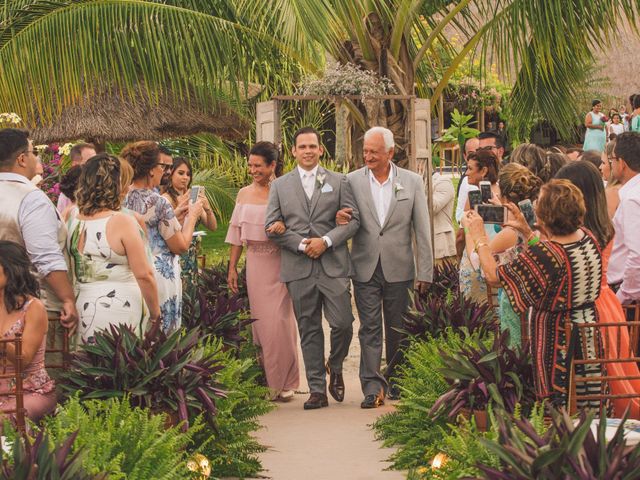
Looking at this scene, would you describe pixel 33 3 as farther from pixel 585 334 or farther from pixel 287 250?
pixel 585 334

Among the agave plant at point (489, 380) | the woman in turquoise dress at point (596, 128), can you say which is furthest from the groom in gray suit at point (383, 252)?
the woman in turquoise dress at point (596, 128)

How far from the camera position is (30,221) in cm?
605

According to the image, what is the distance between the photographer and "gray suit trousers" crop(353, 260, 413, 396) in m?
8.36

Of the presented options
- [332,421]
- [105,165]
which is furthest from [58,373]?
[332,421]

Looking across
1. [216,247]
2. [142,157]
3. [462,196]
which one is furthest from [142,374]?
[216,247]

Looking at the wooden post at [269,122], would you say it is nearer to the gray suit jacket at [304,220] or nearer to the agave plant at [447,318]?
the gray suit jacket at [304,220]

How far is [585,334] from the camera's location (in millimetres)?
5160

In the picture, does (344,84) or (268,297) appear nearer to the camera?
(268,297)

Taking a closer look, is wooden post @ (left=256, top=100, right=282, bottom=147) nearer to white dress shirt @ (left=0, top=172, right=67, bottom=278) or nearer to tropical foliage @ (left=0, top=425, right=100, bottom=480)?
white dress shirt @ (left=0, top=172, right=67, bottom=278)

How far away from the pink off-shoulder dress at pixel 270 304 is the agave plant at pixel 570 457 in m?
4.68

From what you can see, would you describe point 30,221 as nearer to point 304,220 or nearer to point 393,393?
point 304,220

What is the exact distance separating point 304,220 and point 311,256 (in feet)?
0.89

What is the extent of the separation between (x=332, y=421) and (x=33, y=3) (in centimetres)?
702

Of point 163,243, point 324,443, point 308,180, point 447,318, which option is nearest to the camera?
point 324,443
